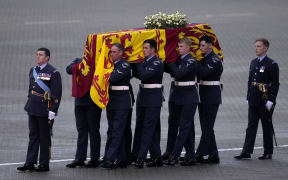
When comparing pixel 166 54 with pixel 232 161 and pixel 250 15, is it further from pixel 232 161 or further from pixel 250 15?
pixel 250 15

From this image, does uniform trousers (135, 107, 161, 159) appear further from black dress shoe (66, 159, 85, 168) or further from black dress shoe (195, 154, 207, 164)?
black dress shoe (66, 159, 85, 168)

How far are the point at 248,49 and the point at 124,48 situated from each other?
12.4m

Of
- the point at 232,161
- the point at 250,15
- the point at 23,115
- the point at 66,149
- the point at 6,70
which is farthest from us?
the point at 250,15

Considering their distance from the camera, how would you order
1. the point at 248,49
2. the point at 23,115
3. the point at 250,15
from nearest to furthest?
the point at 23,115, the point at 248,49, the point at 250,15

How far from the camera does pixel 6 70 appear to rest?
70.4ft

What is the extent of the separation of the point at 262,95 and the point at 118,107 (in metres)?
2.18

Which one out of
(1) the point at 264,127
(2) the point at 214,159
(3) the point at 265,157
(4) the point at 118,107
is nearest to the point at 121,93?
(4) the point at 118,107

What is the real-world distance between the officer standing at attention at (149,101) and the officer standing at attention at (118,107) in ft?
0.68

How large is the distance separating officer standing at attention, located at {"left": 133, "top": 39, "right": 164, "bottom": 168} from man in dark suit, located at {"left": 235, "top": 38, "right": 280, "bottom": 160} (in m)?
1.39

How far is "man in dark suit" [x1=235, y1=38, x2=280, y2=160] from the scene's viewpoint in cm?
1284

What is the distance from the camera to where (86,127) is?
1248cm

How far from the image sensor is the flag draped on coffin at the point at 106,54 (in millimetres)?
12047

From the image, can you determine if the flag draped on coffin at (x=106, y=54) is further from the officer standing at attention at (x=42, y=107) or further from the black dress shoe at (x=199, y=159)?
the black dress shoe at (x=199, y=159)

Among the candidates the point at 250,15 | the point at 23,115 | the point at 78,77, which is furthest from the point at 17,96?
the point at 250,15
